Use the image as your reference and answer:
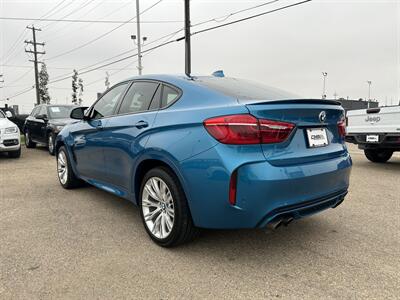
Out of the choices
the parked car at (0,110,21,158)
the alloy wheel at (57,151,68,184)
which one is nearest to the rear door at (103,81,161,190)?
→ the alloy wheel at (57,151,68,184)

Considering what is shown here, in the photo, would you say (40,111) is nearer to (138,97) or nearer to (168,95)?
(138,97)

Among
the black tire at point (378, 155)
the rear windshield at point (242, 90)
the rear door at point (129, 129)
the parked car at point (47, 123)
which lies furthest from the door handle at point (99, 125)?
the black tire at point (378, 155)

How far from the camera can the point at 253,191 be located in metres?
2.46

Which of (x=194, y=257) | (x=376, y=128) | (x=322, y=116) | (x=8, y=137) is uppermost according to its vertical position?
(x=322, y=116)

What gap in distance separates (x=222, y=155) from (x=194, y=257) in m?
1.01

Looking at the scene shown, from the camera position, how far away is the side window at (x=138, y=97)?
11.5 ft

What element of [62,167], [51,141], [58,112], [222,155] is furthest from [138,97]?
[58,112]

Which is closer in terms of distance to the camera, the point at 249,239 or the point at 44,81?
the point at 249,239

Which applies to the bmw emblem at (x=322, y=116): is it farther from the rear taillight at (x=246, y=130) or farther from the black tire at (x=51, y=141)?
the black tire at (x=51, y=141)

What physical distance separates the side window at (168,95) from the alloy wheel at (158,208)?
0.71 meters

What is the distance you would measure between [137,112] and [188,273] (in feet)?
5.45

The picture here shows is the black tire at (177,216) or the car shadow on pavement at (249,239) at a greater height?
the black tire at (177,216)

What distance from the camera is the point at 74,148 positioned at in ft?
16.0

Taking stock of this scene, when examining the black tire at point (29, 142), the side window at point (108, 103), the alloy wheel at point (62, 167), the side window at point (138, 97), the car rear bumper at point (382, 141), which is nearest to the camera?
the side window at point (138, 97)
